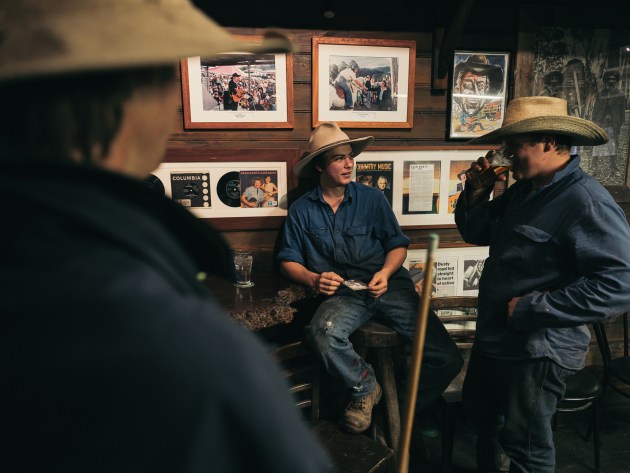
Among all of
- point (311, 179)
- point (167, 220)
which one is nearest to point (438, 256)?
point (311, 179)

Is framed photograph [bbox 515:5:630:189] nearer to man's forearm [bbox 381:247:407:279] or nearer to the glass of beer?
the glass of beer

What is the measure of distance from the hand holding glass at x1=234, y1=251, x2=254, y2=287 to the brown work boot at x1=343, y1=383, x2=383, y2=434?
3.11 feet

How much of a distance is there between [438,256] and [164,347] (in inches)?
125

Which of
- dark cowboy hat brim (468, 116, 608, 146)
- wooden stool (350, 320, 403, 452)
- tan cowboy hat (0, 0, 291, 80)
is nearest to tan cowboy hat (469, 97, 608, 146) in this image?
dark cowboy hat brim (468, 116, 608, 146)

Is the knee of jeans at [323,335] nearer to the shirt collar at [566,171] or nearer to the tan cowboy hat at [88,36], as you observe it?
the shirt collar at [566,171]

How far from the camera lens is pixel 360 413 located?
2.52 meters

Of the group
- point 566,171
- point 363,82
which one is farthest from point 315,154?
point 566,171

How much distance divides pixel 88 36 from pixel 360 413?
2.41 m

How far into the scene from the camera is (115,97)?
549 mm

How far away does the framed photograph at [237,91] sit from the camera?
2926 mm

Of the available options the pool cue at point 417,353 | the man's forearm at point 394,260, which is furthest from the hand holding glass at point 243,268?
the pool cue at point 417,353

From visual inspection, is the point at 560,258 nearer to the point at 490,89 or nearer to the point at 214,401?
the point at 490,89

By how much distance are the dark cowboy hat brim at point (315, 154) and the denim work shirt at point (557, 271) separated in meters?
1.04

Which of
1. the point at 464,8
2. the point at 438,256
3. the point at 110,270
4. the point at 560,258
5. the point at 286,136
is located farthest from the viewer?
the point at 438,256
